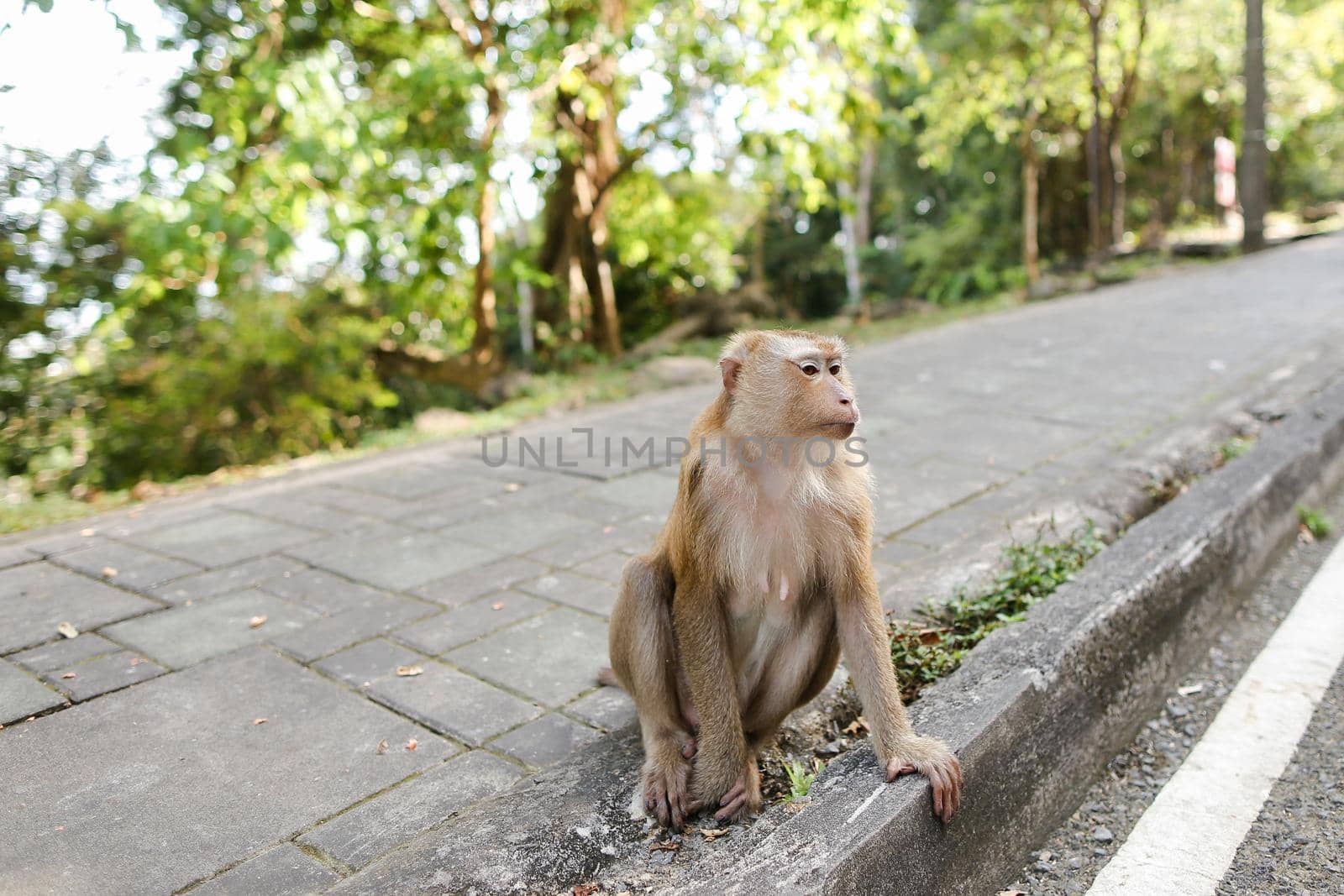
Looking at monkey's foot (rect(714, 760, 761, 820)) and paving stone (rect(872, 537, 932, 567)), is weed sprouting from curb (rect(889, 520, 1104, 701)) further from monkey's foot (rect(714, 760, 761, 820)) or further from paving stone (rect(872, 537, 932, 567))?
monkey's foot (rect(714, 760, 761, 820))

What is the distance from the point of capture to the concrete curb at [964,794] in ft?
6.41

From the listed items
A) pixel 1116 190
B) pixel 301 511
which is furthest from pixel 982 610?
pixel 1116 190

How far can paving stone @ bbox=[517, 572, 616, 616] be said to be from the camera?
366 cm

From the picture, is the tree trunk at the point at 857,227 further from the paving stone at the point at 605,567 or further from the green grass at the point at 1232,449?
the paving stone at the point at 605,567

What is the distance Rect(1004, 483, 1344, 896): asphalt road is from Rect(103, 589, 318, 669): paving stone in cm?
255

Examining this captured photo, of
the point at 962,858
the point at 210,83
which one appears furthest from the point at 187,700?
the point at 210,83

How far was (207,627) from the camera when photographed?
3.55 metres

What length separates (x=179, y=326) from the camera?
11039 mm

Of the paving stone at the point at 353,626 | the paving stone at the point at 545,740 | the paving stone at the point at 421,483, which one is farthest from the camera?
the paving stone at the point at 421,483

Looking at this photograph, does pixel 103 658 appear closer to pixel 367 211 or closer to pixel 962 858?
pixel 962 858

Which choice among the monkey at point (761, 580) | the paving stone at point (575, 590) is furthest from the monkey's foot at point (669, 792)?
the paving stone at point (575, 590)

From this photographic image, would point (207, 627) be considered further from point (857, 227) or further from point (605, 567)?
point (857, 227)

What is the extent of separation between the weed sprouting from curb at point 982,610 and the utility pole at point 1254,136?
1373cm

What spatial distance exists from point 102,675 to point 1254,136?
16.3m
